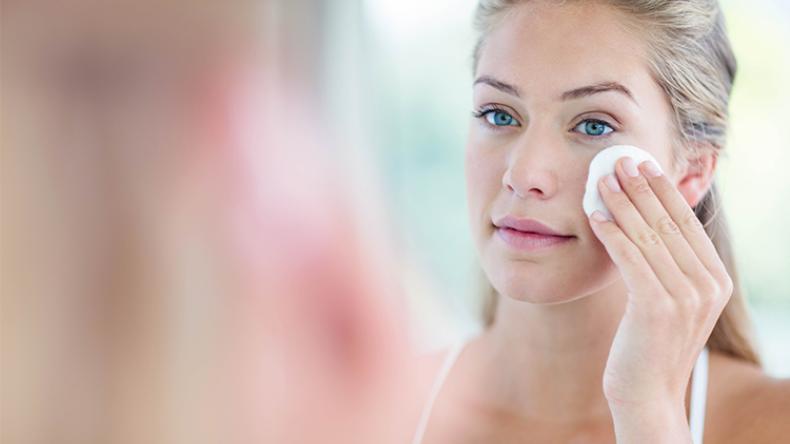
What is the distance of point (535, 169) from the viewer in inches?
37.6

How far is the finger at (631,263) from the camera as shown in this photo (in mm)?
875

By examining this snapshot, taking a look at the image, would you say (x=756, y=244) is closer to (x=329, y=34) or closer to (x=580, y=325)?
(x=580, y=325)

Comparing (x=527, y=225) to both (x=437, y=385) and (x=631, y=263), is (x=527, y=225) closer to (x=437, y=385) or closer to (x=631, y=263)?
(x=631, y=263)

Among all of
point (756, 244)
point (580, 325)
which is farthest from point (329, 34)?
point (756, 244)

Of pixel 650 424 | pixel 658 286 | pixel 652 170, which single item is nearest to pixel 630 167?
pixel 652 170

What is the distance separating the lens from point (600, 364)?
112 cm

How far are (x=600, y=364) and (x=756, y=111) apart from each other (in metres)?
0.95

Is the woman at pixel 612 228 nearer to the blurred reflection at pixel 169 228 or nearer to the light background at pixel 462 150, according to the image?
the light background at pixel 462 150

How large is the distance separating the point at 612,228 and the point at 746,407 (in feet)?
1.12

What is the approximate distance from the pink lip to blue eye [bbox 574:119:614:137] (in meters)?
0.12

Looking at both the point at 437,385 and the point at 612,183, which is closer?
the point at 612,183

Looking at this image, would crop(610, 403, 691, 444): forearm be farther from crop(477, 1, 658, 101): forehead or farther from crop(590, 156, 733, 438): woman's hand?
crop(477, 1, 658, 101): forehead

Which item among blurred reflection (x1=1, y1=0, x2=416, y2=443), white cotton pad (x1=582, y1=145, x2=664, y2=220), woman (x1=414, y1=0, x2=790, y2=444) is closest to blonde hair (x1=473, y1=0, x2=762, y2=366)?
woman (x1=414, y1=0, x2=790, y2=444)

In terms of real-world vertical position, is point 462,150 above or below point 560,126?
below
